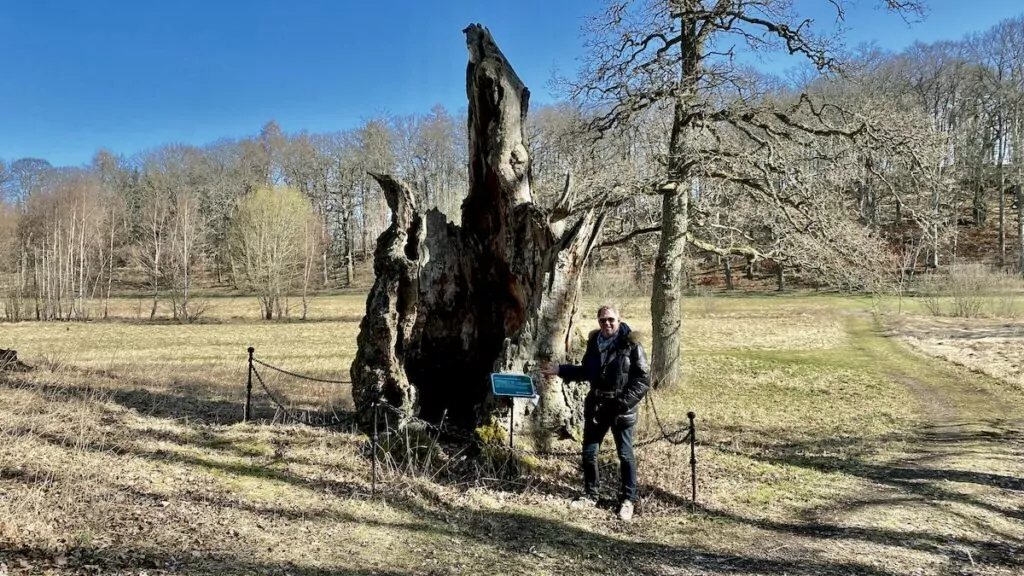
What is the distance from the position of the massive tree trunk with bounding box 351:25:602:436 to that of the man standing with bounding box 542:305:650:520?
1466 millimetres

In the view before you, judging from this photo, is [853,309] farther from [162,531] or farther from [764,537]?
[162,531]

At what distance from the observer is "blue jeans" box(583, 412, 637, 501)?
5750 millimetres

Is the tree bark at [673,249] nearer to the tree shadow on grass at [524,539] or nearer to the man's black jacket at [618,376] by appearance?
the man's black jacket at [618,376]

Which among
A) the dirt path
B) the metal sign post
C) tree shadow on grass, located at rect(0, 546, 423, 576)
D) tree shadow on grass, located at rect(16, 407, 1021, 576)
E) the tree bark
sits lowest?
the dirt path

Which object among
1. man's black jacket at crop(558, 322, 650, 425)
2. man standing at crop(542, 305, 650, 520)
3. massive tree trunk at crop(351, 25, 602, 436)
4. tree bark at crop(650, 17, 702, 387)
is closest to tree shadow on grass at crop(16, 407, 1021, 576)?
man standing at crop(542, 305, 650, 520)

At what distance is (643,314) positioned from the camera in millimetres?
34062

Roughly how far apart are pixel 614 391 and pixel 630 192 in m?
5.81

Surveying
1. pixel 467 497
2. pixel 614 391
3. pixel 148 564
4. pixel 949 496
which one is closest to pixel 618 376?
pixel 614 391

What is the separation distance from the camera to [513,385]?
20.2 feet

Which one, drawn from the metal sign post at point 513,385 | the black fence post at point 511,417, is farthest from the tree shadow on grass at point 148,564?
the black fence post at point 511,417

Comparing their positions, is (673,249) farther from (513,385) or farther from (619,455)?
(619,455)

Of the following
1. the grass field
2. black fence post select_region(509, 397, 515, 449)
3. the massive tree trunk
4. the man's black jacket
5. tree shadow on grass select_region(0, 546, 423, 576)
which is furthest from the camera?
the massive tree trunk

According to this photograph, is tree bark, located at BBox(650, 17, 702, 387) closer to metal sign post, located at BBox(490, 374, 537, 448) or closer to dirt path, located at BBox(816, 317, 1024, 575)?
dirt path, located at BBox(816, 317, 1024, 575)

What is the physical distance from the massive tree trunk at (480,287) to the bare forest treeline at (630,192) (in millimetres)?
636
